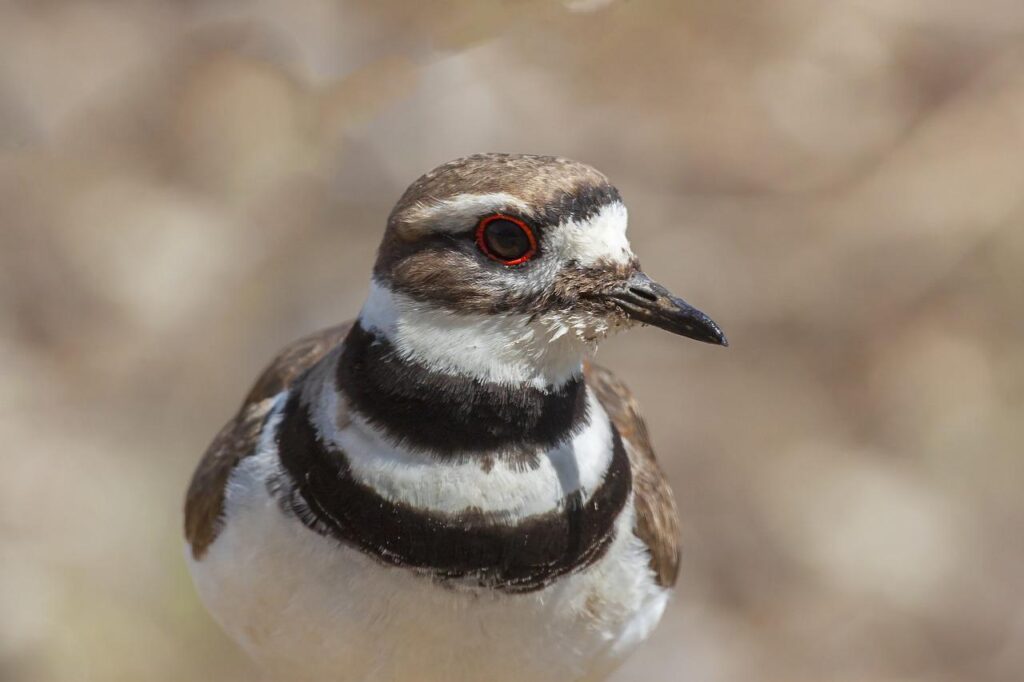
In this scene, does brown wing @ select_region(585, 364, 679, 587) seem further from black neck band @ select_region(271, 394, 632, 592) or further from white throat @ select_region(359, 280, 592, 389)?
white throat @ select_region(359, 280, 592, 389)

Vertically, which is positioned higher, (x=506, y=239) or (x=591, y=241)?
(x=591, y=241)

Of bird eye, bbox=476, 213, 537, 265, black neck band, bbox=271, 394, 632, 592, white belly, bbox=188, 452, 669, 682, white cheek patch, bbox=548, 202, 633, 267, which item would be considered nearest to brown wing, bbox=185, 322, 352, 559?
white belly, bbox=188, 452, 669, 682

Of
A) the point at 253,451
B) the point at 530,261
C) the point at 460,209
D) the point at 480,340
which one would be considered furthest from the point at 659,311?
the point at 253,451

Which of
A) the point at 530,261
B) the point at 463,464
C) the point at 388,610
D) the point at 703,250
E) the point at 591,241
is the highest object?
the point at 703,250

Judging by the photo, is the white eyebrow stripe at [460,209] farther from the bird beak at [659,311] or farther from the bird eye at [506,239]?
the bird beak at [659,311]

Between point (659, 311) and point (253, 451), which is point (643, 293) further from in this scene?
point (253, 451)

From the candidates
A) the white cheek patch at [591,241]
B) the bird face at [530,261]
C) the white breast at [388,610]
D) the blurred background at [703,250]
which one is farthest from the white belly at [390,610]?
the blurred background at [703,250]
